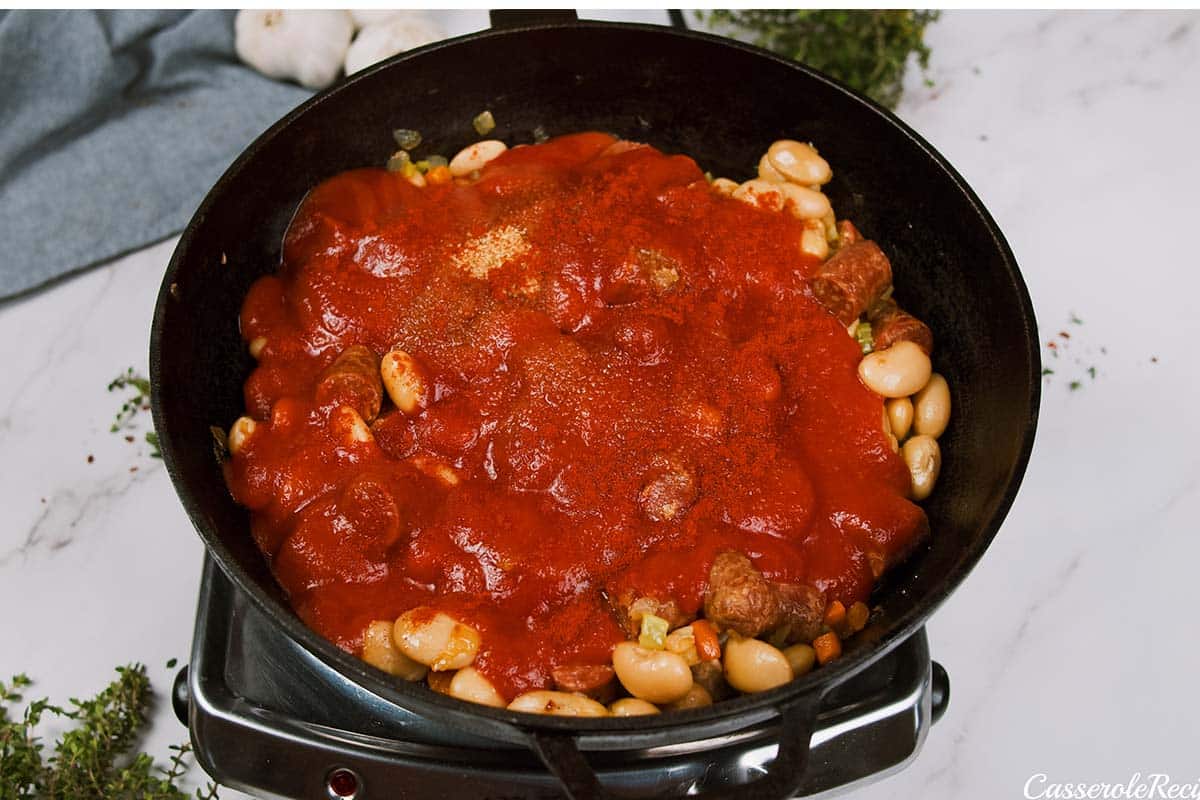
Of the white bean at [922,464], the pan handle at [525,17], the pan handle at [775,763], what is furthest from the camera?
the pan handle at [525,17]

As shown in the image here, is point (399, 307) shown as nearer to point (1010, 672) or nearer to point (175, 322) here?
point (175, 322)

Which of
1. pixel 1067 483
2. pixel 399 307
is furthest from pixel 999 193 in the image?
pixel 399 307

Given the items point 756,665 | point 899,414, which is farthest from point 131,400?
point 899,414

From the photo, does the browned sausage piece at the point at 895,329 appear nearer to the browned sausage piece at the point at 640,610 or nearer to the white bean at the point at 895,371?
the white bean at the point at 895,371

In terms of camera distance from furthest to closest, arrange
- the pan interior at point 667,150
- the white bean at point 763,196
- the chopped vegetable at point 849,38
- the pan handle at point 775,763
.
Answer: the chopped vegetable at point 849,38, the white bean at point 763,196, the pan interior at point 667,150, the pan handle at point 775,763

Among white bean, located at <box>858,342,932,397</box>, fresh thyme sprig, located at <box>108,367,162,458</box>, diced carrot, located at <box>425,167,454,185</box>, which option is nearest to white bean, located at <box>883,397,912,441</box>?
white bean, located at <box>858,342,932,397</box>

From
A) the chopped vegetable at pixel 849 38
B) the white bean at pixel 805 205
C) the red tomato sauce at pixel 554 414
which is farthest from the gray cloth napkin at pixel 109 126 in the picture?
the white bean at pixel 805 205
